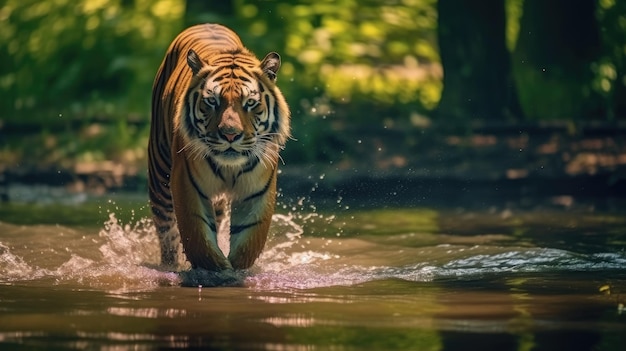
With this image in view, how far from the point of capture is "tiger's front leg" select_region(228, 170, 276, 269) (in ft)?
26.7

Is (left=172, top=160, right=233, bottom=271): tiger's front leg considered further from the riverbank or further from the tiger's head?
the riverbank

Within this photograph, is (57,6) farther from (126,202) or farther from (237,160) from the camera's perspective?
(237,160)

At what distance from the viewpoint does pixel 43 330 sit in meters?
6.43

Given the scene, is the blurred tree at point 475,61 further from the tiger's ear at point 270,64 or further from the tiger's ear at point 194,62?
the tiger's ear at point 194,62

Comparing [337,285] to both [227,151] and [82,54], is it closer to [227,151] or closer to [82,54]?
[227,151]

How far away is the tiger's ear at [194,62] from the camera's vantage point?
8070 millimetres

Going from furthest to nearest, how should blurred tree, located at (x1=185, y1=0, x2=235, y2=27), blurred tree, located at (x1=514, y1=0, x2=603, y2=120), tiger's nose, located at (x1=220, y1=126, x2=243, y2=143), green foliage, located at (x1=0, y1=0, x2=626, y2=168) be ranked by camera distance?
1. blurred tree, located at (x1=514, y1=0, x2=603, y2=120)
2. green foliage, located at (x1=0, y1=0, x2=626, y2=168)
3. blurred tree, located at (x1=185, y1=0, x2=235, y2=27)
4. tiger's nose, located at (x1=220, y1=126, x2=243, y2=143)

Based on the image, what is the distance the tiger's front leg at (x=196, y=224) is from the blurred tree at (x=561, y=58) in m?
7.77

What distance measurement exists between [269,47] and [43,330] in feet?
30.2

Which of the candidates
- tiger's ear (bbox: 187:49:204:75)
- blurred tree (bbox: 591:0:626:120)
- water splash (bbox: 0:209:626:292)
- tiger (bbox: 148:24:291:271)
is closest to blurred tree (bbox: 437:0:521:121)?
blurred tree (bbox: 591:0:626:120)

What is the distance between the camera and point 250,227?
26.7 feet

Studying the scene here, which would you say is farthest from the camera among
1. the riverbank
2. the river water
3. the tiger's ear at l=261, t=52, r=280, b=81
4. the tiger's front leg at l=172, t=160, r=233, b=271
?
the riverbank

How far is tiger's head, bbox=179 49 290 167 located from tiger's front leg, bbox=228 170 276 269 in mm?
204

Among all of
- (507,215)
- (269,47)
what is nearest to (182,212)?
(507,215)
